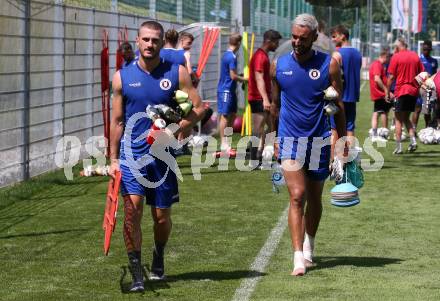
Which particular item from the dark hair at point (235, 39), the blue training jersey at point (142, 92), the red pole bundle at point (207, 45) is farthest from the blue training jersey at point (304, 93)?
the red pole bundle at point (207, 45)

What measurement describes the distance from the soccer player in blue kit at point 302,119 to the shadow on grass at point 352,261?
1.20 ft

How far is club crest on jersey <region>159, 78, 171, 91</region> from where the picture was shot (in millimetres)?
8289

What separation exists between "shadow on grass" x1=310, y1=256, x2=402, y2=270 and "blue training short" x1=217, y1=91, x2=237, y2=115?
954 cm

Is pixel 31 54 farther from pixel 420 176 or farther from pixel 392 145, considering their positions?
pixel 392 145

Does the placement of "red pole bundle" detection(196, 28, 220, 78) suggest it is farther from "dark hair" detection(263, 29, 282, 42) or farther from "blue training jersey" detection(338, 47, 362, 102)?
"blue training jersey" detection(338, 47, 362, 102)

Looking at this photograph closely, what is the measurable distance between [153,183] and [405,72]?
1271cm

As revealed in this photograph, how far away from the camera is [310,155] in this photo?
905 cm

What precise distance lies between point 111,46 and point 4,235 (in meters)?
9.86

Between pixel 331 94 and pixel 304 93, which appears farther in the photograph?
pixel 304 93

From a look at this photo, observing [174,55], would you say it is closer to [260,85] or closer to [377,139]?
[260,85]

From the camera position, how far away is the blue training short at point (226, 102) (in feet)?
63.0

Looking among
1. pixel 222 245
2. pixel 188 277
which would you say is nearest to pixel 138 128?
pixel 188 277

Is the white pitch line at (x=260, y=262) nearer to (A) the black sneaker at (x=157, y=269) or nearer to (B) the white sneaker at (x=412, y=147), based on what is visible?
(A) the black sneaker at (x=157, y=269)

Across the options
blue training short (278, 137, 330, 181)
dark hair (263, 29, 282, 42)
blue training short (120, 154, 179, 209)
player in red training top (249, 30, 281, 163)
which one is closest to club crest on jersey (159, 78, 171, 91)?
blue training short (120, 154, 179, 209)
